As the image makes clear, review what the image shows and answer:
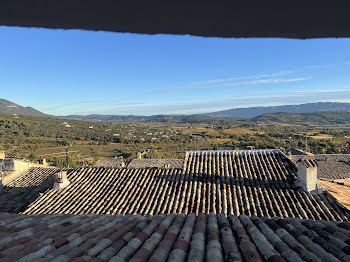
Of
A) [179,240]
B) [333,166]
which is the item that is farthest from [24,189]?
[333,166]

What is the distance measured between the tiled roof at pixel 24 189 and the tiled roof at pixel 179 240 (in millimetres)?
7862

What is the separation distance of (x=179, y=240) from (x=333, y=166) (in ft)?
81.0

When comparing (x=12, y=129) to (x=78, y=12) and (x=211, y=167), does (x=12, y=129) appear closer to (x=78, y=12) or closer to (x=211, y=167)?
(x=211, y=167)

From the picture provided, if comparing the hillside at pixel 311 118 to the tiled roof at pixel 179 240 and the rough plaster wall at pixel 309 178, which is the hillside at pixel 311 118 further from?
the tiled roof at pixel 179 240

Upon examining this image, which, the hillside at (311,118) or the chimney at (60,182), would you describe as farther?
the hillside at (311,118)

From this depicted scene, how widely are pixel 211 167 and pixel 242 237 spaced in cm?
781

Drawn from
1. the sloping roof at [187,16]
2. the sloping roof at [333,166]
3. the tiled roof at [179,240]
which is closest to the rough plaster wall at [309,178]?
the tiled roof at [179,240]

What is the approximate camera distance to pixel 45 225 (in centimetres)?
414

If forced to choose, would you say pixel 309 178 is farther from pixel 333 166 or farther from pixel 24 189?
pixel 333 166

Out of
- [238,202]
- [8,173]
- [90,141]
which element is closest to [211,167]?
[238,202]

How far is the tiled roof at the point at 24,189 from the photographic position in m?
11.2

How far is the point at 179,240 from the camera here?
3152 mm

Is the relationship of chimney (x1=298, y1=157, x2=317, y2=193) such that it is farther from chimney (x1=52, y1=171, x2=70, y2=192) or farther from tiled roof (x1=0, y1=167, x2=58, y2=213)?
tiled roof (x1=0, y1=167, x2=58, y2=213)

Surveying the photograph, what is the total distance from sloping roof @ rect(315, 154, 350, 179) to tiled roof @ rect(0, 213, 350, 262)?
20.0m
